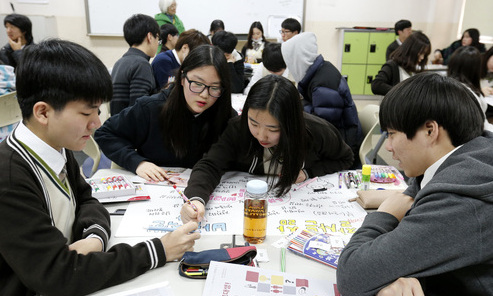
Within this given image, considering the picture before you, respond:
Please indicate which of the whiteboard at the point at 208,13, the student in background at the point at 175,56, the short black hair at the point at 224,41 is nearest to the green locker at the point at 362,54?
the whiteboard at the point at 208,13

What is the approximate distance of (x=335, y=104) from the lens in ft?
8.32

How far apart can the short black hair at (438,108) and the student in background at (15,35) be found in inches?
152

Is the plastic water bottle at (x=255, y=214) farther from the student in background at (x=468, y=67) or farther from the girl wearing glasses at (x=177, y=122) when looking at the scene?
the student in background at (x=468, y=67)

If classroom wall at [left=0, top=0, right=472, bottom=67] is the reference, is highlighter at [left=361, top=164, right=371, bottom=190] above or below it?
below

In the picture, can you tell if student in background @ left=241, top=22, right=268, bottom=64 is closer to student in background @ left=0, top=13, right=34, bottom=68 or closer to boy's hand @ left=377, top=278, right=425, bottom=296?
student in background @ left=0, top=13, right=34, bottom=68

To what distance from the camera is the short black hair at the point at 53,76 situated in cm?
89

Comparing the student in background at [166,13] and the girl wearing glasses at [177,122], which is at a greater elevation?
the student in background at [166,13]

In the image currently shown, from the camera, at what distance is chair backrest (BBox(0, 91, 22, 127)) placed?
8.02 feet

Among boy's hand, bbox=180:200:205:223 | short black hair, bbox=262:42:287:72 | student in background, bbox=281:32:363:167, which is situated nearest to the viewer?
boy's hand, bbox=180:200:205:223

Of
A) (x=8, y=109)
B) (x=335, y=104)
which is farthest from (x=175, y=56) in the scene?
(x=335, y=104)

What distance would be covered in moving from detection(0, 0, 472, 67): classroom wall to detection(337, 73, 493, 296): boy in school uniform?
5624 millimetres

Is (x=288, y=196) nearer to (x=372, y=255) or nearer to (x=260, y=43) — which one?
(x=372, y=255)

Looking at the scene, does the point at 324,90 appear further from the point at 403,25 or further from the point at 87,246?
the point at 403,25

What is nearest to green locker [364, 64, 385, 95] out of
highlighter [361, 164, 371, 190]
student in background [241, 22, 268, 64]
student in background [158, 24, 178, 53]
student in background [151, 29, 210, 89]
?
student in background [241, 22, 268, 64]
